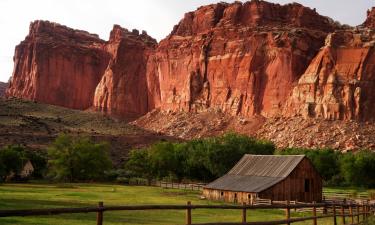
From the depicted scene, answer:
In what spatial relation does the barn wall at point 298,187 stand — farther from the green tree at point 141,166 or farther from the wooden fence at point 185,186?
the green tree at point 141,166

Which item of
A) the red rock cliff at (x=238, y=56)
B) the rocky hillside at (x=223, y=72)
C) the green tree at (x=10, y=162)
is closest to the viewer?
the green tree at (x=10, y=162)

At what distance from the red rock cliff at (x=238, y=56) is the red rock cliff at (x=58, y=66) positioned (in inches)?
1388

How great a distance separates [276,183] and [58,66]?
14243cm

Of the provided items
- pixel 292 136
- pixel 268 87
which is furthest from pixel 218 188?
pixel 268 87

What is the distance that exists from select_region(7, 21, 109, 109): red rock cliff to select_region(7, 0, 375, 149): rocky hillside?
336mm

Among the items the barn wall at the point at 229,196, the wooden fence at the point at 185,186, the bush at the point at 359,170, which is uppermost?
the bush at the point at 359,170

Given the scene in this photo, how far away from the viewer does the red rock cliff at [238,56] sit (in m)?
118

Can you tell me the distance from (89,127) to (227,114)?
116 ft

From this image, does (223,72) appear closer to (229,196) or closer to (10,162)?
(10,162)

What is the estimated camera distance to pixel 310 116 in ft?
354

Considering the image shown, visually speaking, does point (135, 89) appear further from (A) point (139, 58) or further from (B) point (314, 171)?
(B) point (314, 171)

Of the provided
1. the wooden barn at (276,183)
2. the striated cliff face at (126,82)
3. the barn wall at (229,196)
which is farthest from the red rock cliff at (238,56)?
the wooden barn at (276,183)

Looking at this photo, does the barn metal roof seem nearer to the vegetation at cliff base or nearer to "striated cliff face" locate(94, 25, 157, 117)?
the vegetation at cliff base

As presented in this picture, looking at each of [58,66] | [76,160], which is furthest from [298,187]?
[58,66]
